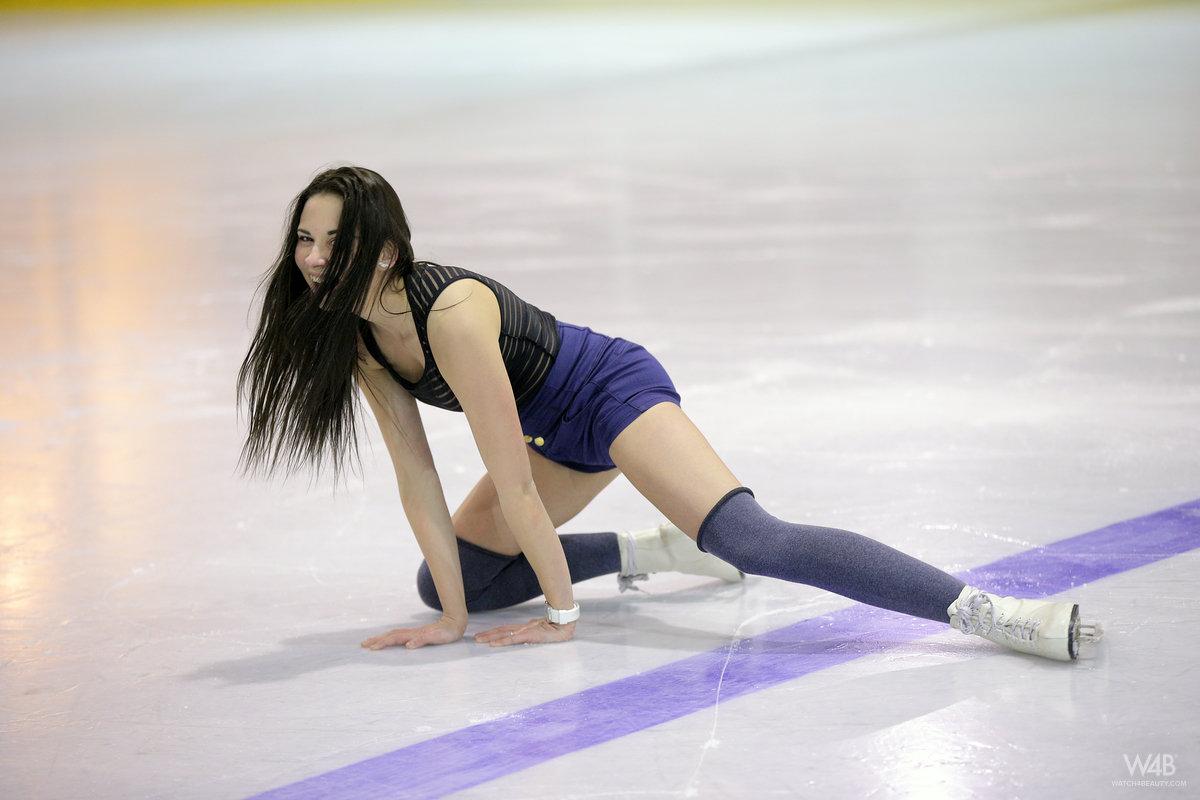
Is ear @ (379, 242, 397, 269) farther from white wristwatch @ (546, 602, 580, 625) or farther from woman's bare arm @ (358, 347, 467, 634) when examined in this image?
white wristwatch @ (546, 602, 580, 625)

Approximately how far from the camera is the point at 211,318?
5746mm

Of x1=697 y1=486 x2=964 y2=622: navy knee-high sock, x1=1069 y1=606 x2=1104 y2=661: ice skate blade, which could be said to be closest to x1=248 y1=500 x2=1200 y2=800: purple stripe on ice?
x1=697 y1=486 x2=964 y2=622: navy knee-high sock

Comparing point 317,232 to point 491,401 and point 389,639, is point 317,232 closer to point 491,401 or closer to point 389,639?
point 491,401

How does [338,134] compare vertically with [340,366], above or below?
above

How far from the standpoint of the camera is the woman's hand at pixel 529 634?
2676 millimetres

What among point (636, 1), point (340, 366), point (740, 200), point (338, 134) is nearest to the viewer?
point (340, 366)

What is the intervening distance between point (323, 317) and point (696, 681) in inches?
36.1

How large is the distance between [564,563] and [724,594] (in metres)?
0.43

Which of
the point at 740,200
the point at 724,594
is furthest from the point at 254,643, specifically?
the point at 740,200

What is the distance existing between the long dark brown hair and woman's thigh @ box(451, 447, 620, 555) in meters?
0.38

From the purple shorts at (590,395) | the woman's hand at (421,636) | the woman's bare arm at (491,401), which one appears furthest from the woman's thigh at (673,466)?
the woman's hand at (421,636)

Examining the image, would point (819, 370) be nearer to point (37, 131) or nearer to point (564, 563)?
point (564, 563)

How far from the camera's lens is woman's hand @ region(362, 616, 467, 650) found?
268cm

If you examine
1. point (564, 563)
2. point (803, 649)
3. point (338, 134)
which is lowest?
point (803, 649)
